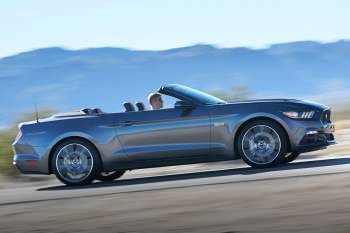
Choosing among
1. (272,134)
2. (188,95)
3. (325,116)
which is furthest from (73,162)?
(325,116)

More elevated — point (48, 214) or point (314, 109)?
point (314, 109)

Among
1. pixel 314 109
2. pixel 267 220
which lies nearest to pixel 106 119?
pixel 314 109

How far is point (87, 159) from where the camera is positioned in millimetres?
13047

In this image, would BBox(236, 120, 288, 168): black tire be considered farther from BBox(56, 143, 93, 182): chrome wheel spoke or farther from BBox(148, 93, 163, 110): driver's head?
BBox(56, 143, 93, 182): chrome wheel spoke

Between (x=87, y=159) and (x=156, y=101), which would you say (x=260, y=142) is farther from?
(x=87, y=159)

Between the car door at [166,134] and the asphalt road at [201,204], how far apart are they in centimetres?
41

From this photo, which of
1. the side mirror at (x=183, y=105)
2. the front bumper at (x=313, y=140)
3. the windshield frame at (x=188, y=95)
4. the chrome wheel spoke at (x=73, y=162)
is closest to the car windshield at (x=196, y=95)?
the windshield frame at (x=188, y=95)

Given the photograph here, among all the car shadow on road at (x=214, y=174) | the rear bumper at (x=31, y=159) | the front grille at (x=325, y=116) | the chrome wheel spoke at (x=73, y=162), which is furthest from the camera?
the rear bumper at (x=31, y=159)

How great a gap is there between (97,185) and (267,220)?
5.55 metres

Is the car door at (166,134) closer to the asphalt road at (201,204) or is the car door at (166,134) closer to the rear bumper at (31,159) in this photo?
the asphalt road at (201,204)

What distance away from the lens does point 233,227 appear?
7703 millimetres

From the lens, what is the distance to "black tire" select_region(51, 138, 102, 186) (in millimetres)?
13008

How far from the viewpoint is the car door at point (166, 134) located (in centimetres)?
1280

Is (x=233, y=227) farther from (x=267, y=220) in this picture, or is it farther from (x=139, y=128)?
(x=139, y=128)
